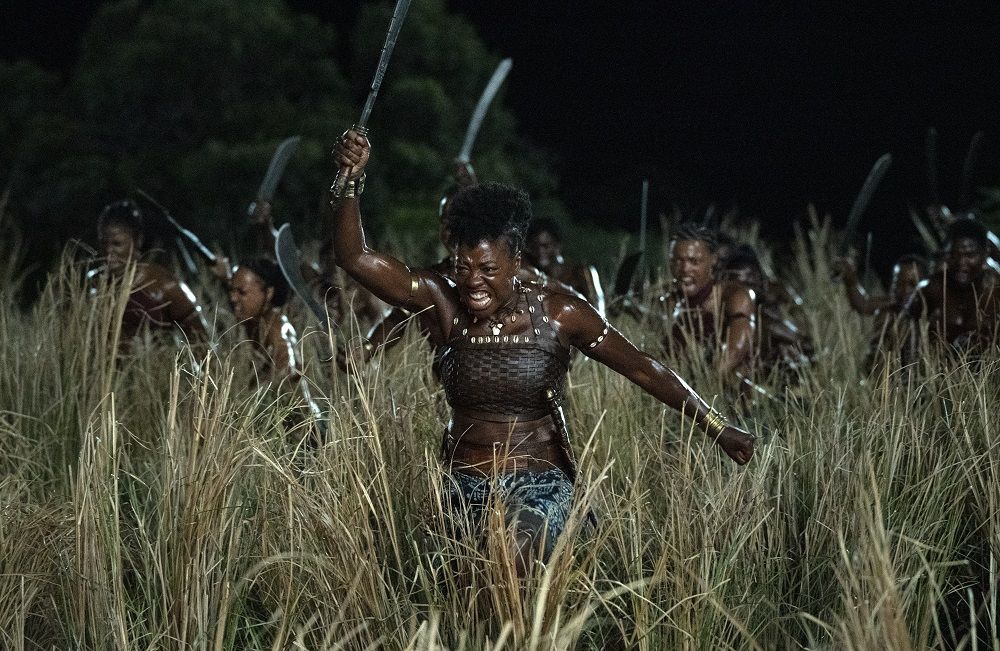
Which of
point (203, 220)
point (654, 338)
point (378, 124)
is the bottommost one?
point (203, 220)

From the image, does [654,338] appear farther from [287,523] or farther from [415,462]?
[287,523]

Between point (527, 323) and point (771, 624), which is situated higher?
point (527, 323)

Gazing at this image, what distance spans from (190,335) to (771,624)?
290 centimetres

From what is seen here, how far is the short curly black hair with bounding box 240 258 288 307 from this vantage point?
486 centimetres

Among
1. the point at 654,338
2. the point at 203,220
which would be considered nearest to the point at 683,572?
the point at 654,338

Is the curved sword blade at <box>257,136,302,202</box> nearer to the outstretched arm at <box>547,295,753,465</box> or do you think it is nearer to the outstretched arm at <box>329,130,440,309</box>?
the outstretched arm at <box>329,130,440,309</box>

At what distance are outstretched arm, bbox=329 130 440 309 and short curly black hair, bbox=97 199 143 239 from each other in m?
2.52

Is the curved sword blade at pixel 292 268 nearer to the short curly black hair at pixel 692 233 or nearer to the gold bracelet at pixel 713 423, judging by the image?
the gold bracelet at pixel 713 423

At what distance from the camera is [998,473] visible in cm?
328

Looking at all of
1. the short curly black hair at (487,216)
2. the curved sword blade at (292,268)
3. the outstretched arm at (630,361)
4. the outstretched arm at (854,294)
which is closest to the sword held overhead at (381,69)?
the short curly black hair at (487,216)

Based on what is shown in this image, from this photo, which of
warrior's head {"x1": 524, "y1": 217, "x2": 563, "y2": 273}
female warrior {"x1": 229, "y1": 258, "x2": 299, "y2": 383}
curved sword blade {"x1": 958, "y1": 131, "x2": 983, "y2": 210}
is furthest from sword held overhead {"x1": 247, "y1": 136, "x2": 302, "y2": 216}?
curved sword blade {"x1": 958, "y1": 131, "x2": 983, "y2": 210}

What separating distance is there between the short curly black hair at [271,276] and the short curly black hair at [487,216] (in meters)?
1.84

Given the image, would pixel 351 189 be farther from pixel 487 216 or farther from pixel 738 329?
pixel 738 329

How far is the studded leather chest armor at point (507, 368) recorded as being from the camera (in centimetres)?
314
